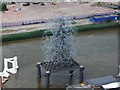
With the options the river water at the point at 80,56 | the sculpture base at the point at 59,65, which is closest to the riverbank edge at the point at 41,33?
the river water at the point at 80,56

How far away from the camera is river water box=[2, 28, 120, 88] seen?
15.1 m

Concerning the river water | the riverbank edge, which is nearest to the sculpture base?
the river water

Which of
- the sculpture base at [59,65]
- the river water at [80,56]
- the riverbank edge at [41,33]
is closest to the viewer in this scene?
the sculpture base at [59,65]

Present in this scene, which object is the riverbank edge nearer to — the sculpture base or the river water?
the river water

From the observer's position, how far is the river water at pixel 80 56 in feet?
49.5

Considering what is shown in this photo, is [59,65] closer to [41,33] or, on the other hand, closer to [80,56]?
[80,56]

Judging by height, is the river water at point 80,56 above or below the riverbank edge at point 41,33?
below

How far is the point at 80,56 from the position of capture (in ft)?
60.5

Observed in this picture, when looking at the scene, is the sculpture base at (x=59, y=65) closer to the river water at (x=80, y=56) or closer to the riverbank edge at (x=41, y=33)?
the river water at (x=80, y=56)

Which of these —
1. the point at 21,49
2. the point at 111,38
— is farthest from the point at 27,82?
the point at 111,38

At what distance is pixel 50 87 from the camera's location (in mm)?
14289

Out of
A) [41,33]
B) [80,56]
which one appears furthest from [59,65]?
[41,33]

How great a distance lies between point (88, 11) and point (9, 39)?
Answer: 1439cm

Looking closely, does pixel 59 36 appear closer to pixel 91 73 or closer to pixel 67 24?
pixel 67 24
